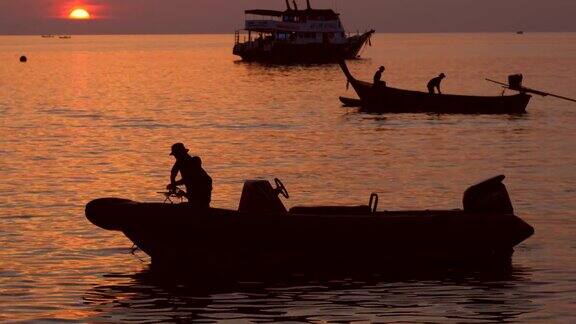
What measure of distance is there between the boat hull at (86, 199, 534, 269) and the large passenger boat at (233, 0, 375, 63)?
9500 centimetres

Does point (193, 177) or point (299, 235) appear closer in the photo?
point (299, 235)

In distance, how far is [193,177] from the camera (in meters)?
18.0

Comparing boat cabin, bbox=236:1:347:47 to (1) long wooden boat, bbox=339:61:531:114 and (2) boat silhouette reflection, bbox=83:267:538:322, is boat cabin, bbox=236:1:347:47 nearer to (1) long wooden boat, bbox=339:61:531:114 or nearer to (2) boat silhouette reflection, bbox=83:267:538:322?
(1) long wooden boat, bbox=339:61:531:114

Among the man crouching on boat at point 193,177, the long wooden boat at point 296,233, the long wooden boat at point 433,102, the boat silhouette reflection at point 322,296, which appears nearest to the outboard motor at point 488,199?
the long wooden boat at point 296,233

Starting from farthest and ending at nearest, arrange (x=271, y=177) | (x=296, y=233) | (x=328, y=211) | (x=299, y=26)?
(x=299, y=26) < (x=271, y=177) < (x=328, y=211) < (x=296, y=233)

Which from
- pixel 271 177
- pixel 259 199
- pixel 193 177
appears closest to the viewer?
pixel 193 177

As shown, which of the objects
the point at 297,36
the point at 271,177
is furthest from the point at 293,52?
the point at 271,177

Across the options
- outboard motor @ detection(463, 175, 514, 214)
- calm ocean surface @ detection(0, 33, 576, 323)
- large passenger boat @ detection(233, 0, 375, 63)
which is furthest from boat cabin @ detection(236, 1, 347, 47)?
outboard motor @ detection(463, 175, 514, 214)

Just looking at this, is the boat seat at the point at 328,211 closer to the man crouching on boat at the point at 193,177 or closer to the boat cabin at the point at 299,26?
the man crouching on boat at the point at 193,177

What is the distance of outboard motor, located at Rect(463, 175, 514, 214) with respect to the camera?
1872cm

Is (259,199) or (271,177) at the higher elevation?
(259,199)

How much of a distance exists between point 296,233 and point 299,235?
0.21 ft

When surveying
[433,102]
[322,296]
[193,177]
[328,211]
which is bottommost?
[433,102]

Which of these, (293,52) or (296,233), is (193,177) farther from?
(293,52)
